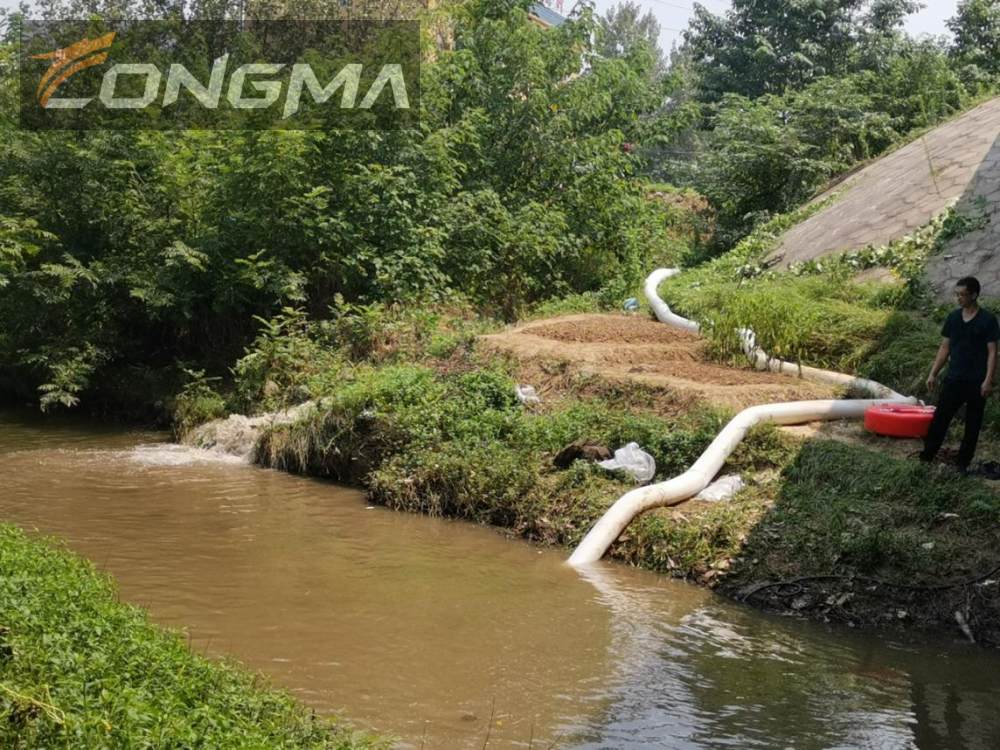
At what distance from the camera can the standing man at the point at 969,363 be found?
8.98m

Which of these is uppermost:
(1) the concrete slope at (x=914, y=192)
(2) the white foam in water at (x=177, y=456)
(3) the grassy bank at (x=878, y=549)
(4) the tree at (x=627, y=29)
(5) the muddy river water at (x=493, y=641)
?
(4) the tree at (x=627, y=29)

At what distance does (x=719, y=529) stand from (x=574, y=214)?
1109 centimetres

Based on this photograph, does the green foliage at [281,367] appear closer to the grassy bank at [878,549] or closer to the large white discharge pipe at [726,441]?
the large white discharge pipe at [726,441]

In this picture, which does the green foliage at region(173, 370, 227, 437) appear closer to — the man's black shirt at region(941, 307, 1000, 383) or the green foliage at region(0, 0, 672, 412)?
the green foliage at region(0, 0, 672, 412)

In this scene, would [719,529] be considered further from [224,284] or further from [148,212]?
[148,212]

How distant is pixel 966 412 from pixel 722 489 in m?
2.07

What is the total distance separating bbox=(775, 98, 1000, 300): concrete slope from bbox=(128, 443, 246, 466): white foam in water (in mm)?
8586

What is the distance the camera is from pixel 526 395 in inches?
472

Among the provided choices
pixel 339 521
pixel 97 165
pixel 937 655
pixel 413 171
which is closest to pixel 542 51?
pixel 413 171

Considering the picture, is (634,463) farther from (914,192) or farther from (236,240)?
(914,192)

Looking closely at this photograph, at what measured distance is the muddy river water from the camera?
596 cm

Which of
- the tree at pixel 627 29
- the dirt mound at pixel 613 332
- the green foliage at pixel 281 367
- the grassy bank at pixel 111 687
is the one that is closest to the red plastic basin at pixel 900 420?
the dirt mound at pixel 613 332

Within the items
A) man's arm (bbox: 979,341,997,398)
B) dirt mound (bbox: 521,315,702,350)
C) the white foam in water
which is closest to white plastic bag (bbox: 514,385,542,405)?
dirt mound (bbox: 521,315,702,350)

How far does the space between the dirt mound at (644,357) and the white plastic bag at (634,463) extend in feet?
3.44
